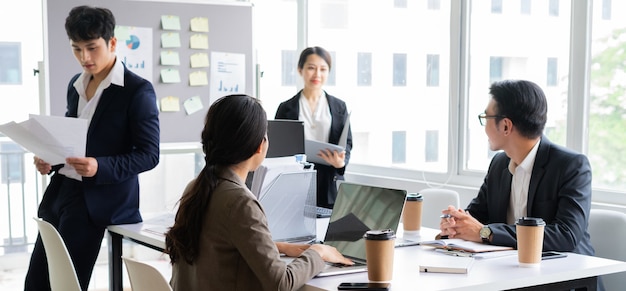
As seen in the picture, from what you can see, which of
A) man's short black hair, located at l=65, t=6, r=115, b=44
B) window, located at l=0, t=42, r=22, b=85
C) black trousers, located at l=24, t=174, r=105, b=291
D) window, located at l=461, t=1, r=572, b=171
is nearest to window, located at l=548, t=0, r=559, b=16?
window, located at l=461, t=1, r=572, b=171

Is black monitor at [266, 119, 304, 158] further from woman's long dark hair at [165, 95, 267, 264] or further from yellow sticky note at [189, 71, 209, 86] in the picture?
yellow sticky note at [189, 71, 209, 86]

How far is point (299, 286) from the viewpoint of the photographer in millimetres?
1957

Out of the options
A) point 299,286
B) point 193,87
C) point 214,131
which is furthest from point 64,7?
point 299,286

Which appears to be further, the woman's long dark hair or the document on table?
the document on table

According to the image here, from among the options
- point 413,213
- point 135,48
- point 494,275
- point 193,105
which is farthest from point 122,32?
point 494,275

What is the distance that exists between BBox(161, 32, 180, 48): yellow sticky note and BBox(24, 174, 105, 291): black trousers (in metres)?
1.79

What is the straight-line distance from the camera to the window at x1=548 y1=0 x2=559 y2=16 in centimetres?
386

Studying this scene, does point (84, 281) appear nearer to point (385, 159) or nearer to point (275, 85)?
point (385, 159)

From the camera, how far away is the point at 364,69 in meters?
5.29

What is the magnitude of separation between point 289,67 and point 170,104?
147cm

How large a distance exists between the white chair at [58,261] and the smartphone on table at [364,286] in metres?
0.87

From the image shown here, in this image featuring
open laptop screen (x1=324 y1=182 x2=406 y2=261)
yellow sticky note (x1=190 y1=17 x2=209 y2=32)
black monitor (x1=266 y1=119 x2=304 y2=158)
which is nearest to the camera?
open laptop screen (x1=324 y1=182 x2=406 y2=261)

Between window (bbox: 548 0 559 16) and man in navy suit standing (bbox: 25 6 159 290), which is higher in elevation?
window (bbox: 548 0 559 16)

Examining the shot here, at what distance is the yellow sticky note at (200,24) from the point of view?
15.1 ft
